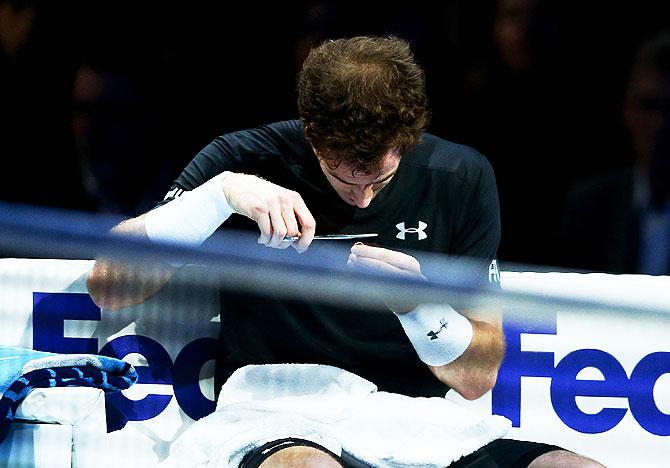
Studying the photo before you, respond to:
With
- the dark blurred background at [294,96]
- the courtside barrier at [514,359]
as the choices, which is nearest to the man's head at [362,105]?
the courtside barrier at [514,359]

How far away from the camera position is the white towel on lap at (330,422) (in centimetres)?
143

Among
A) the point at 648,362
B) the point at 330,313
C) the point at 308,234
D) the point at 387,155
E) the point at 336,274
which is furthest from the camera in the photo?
the point at 648,362

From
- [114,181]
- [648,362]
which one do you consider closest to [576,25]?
[648,362]

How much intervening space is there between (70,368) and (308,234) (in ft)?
1.25

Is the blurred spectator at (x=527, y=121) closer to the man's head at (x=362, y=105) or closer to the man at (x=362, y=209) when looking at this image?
the man at (x=362, y=209)

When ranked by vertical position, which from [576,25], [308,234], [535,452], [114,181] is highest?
[576,25]

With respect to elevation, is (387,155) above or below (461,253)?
above

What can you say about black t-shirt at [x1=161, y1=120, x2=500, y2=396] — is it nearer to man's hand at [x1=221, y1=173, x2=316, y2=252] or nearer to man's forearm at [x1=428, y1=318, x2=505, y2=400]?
man's forearm at [x1=428, y1=318, x2=505, y2=400]

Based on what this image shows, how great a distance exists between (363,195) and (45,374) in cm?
50

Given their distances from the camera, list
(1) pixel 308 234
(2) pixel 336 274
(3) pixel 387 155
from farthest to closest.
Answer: (3) pixel 387 155 < (1) pixel 308 234 < (2) pixel 336 274

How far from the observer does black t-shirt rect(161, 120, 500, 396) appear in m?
1.58

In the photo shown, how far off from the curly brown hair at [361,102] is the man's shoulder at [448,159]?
0.17 metres

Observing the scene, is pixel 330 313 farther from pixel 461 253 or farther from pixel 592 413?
pixel 592 413

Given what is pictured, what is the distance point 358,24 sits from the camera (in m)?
2.28
